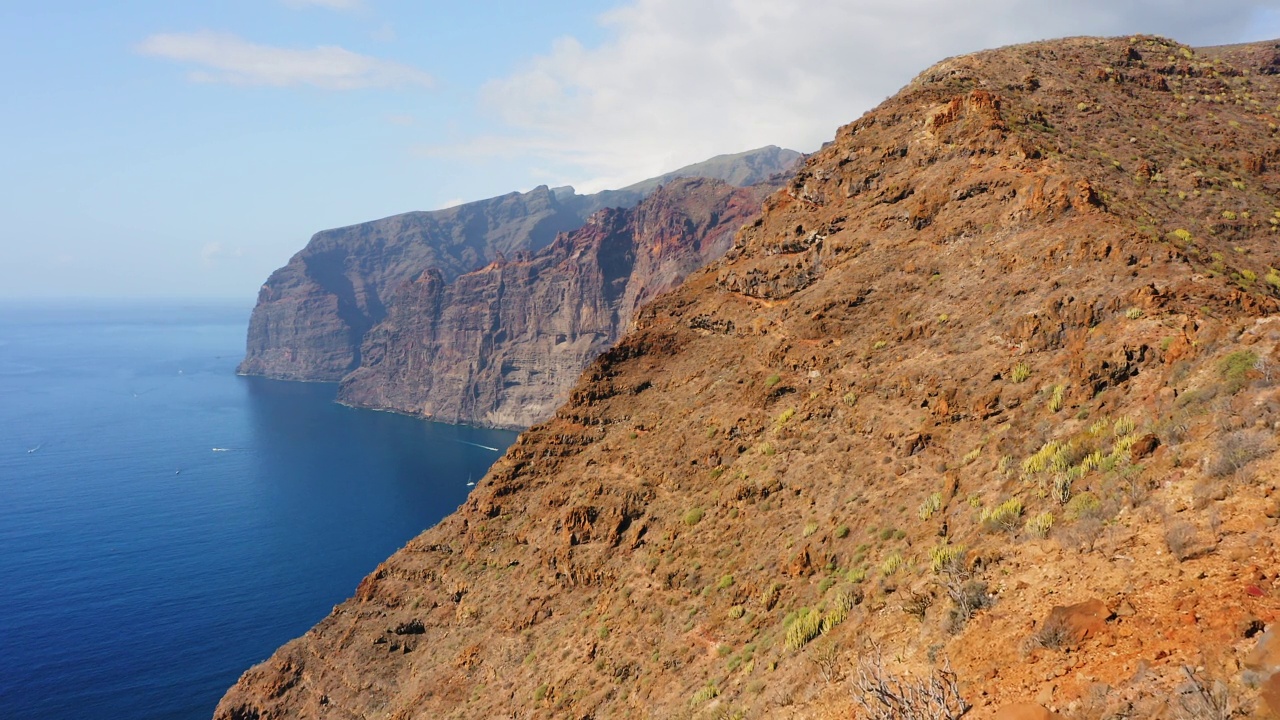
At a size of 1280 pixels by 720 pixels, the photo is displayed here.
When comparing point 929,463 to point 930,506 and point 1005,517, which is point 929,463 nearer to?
point 930,506

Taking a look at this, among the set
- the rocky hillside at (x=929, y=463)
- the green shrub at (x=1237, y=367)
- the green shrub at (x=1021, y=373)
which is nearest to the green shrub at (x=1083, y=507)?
the rocky hillside at (x=929, y=463)

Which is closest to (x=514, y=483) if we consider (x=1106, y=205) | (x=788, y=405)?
(x=788, y=405)

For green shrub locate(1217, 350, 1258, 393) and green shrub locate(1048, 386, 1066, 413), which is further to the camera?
green shrub locate(1048, 386, 1066, 413)

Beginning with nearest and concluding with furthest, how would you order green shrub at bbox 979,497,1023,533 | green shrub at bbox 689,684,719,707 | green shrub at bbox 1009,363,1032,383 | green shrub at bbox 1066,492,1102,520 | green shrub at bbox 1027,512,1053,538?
green shrub at bbox 1066,492,1102,520 → green shrub at bbox 1027,512,1053,538 → green shrub at bbox 979,497,1023,533 → green shrub at bbox 689,684,719,707 → green shrub at bbox 1009,363,1032,383

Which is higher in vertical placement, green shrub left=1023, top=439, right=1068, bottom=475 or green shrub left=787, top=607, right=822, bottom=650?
green shrub left=1023, top=439, right=1068, bottom=475

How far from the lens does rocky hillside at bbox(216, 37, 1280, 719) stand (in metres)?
11.6

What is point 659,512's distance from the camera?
31047 millimetres

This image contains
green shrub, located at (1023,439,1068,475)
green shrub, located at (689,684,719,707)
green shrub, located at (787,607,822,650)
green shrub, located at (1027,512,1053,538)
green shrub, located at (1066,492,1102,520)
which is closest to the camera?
green shrub, located at (1066,492,1102,520)

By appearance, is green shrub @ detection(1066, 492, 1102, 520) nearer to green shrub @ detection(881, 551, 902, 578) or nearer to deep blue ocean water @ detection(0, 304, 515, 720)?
green shrub @ detection(881, 551, 902, 578)

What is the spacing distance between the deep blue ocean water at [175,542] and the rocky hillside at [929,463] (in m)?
49.6

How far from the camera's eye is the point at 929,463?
21.9m

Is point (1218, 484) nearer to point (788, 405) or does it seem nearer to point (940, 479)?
point (940, 479)

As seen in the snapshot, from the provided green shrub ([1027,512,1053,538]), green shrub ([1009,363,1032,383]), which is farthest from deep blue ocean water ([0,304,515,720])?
green shrub ([1027,512,1053,538])

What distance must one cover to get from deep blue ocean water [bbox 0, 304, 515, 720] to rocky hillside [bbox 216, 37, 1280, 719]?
49.6m
